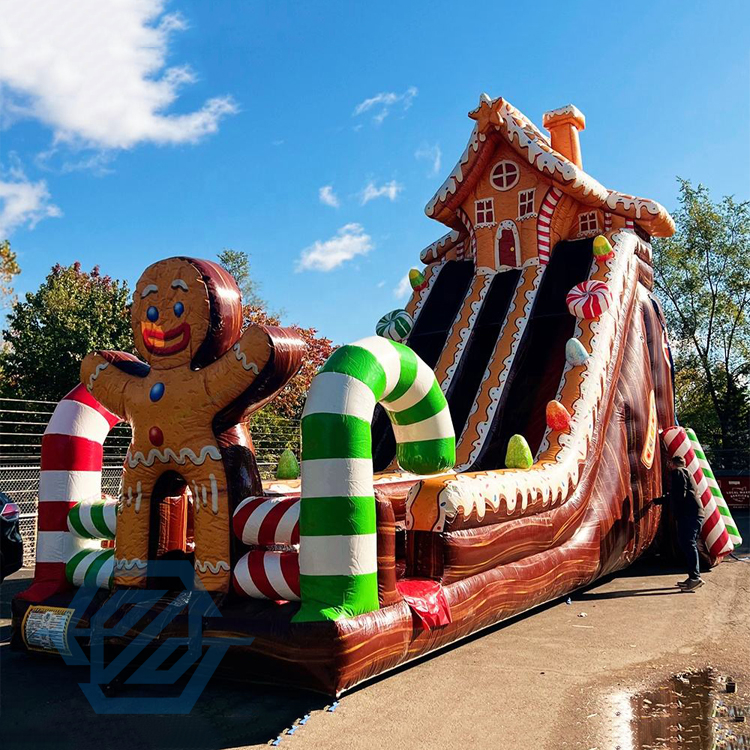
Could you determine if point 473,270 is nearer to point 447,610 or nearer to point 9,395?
point 447,610

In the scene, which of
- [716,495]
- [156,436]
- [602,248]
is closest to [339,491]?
[156,436]

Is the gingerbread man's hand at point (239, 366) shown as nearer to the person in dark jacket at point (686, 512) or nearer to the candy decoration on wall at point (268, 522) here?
the candy decoration on wall at point (268, 522)

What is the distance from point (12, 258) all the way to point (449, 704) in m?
16.7

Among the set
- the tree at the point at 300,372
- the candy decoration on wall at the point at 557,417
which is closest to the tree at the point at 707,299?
the tree at the point at 300,372

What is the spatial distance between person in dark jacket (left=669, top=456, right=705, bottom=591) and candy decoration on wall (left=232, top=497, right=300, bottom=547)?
4.08 metres

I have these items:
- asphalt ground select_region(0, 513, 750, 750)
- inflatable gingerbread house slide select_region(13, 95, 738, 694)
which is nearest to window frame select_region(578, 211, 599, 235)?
inflatable gingerbread house slide select_region(13, 95, 738, 694)

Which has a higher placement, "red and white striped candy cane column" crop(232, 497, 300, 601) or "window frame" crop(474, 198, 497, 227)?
"window frame" crop(474, 198, 497, 227)

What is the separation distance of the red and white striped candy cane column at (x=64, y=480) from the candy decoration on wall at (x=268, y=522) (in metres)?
1.43

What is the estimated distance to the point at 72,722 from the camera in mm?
3223

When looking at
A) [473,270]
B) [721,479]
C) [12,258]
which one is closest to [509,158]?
[473,270]

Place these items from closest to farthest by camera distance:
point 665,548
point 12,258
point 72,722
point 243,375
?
point 72,722, point 243,375, point 665,548, point 12,258

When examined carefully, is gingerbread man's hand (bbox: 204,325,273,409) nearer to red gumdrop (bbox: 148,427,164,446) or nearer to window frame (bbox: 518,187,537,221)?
red gumdrop (bbox: 148,427,164,446)

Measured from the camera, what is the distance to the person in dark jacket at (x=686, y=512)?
6.39 metres

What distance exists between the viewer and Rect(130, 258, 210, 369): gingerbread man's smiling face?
4.06 meters
